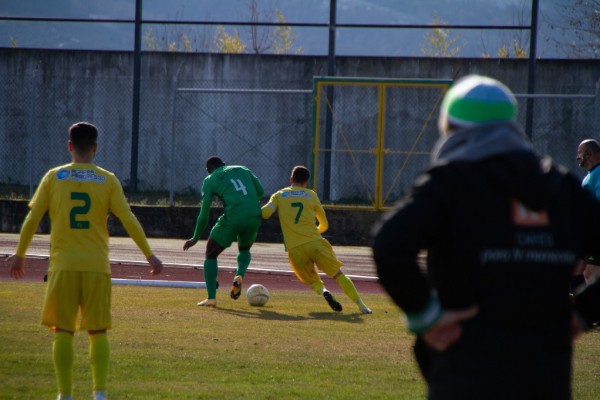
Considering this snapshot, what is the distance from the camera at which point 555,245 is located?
3.10 metres

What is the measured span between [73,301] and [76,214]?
0.57 metres

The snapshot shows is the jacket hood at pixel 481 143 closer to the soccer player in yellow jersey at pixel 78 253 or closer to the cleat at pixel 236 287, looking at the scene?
the soccer player in yellow jersey at pixel 78 253

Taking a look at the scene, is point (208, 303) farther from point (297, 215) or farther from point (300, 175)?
point (300, 175)

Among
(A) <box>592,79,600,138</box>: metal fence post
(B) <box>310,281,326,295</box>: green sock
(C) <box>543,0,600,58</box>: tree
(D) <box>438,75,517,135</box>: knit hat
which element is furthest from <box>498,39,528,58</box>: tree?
(D) <box>438,75,517,135</box>: knit hat

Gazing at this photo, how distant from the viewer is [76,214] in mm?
6555

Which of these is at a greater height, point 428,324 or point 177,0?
point 177,0

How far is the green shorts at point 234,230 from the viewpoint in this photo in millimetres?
12638

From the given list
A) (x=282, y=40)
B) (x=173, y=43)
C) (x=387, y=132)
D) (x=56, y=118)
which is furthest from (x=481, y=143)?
(x=282, y=40)

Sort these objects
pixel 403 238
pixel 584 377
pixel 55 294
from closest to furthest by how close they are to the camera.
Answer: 1. pixel 403 238
2. pixel 55 294
3. pixel 584 377

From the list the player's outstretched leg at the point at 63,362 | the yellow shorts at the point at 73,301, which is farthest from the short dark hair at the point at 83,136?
the player's outstretched leg at the point at 63,362

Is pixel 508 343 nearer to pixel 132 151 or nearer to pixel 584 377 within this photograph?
pixel 584 377

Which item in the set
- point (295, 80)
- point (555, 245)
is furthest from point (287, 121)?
point (555, 245)

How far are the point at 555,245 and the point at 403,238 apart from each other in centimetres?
51

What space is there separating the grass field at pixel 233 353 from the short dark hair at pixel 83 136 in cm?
170
